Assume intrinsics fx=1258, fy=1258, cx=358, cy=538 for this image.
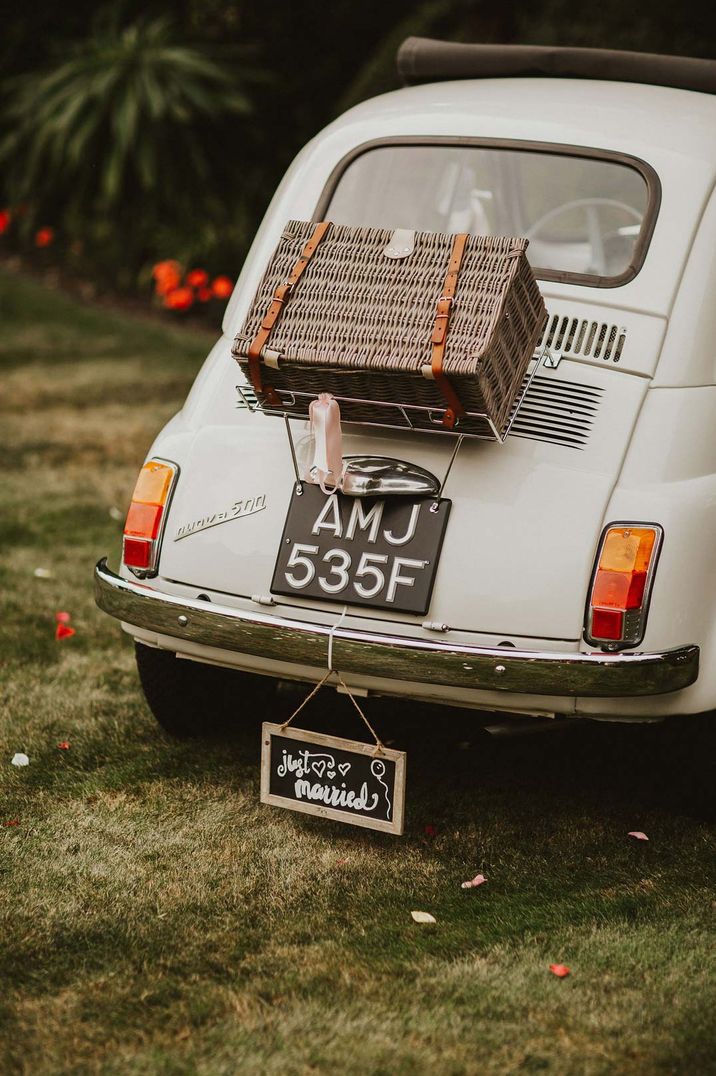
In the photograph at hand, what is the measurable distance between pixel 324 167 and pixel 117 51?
30.3 ft

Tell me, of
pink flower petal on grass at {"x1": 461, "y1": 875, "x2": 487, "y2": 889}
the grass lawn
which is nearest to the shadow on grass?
the grass lawn

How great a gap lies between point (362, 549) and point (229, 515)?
400 mm

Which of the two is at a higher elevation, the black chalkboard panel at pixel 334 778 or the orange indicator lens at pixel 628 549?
the orange indicator lens at pixel 628 549

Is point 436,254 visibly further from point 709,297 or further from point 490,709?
point 490,709

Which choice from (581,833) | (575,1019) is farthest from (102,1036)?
(581,833)

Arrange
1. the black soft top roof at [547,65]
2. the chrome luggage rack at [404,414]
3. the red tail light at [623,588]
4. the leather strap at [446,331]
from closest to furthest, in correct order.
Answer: the leather strap at [446,331] → the red tail light at [623,588] → the chrome luggage rack at [404,414] → the black soft top roof at [547,65]

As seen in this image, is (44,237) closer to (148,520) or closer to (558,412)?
(148,520)

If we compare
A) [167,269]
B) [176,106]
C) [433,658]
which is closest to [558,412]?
[433,658]

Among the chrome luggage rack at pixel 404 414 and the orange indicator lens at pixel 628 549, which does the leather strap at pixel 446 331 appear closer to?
the chrome luggage rack at pixel 404 414

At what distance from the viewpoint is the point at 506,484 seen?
3.19 metres

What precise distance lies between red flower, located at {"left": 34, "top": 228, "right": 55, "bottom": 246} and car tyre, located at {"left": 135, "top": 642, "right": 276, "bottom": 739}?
30.7ft

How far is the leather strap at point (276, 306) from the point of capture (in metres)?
3.08

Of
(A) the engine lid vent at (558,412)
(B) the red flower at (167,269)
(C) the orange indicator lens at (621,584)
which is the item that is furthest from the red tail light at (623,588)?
(B) the red flower at (167,269)

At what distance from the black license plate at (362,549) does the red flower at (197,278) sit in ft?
26.9
